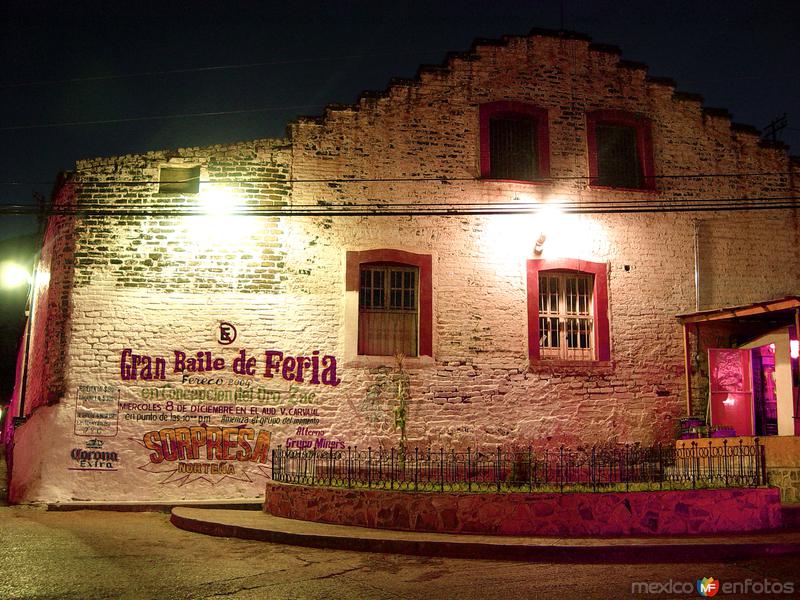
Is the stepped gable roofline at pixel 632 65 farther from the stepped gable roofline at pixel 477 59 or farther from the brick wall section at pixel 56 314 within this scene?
the brick wall section at pixel 56 314

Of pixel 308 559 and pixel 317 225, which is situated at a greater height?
pixel 317 225

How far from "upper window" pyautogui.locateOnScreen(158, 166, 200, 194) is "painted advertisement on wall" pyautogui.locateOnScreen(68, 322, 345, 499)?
9.06ft

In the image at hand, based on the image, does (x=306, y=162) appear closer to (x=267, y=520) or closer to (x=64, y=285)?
(x=64, y=285)

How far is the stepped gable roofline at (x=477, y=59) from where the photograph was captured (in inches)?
599

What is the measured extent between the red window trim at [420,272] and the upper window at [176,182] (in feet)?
10.7

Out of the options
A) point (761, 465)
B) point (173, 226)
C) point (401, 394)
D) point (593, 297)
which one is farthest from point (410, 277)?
point (761, 465)

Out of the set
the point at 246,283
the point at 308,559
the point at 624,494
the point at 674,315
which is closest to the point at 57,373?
the point at 246,283

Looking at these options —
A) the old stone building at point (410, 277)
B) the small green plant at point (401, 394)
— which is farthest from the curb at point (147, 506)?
the small green plant at point (401, 394)

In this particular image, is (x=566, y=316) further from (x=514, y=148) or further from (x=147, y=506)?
(x=147, y=506)

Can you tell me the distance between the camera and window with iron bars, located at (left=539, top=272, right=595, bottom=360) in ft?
50.4

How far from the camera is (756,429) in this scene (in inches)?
609

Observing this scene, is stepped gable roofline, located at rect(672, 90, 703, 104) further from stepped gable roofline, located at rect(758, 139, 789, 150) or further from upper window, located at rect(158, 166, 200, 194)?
upper window, located at rect(158, 166, 200, 194)

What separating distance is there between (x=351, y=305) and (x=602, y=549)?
23.9 ft

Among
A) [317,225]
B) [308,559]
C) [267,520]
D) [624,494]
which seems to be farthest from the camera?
[317,225]
